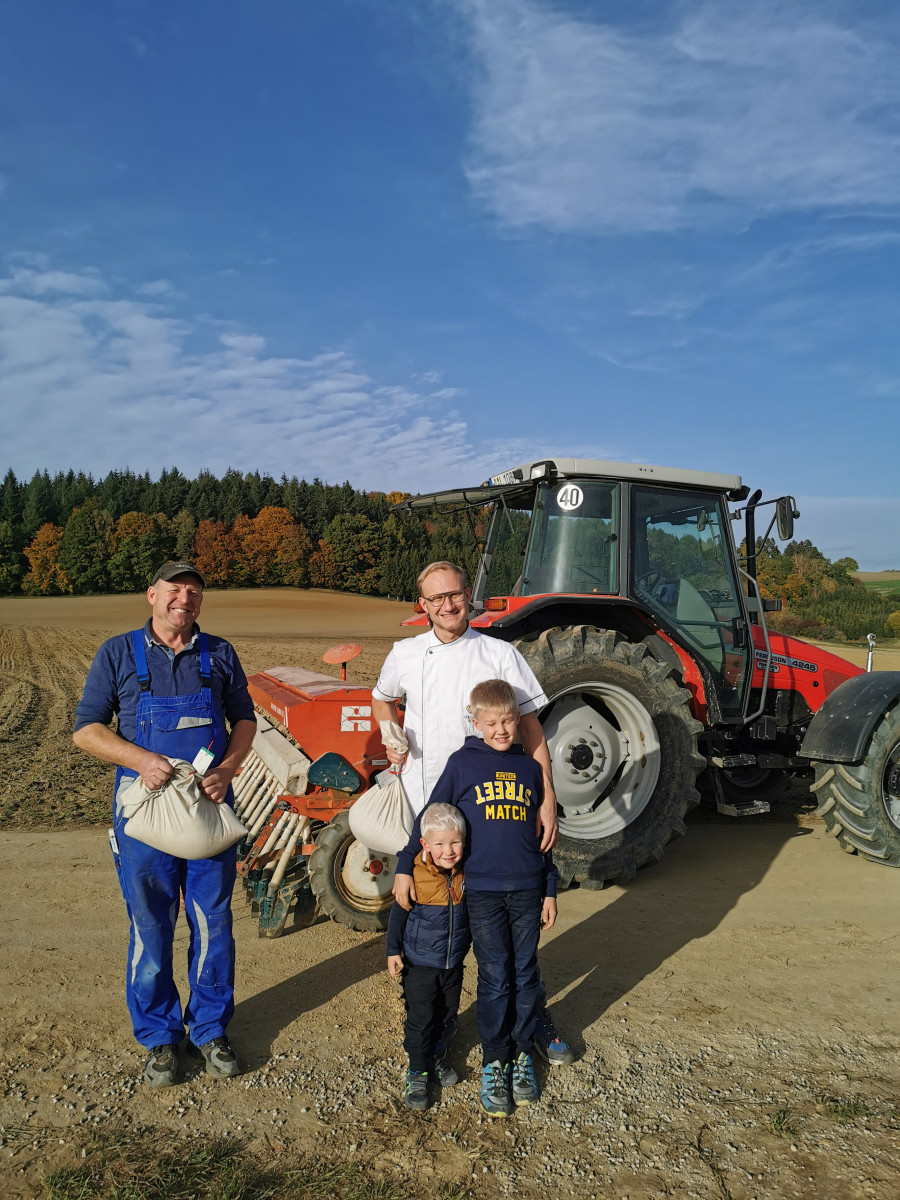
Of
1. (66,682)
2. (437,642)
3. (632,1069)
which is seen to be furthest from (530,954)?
(66,682)

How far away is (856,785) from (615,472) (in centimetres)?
236

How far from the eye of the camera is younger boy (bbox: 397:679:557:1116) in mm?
2480

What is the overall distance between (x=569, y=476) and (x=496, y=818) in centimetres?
274

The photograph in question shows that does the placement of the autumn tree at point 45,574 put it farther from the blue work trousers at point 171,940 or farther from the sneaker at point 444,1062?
the sneaker at point 444,1062

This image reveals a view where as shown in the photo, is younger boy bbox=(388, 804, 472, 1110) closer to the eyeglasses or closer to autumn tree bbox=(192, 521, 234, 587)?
the eyeglasses

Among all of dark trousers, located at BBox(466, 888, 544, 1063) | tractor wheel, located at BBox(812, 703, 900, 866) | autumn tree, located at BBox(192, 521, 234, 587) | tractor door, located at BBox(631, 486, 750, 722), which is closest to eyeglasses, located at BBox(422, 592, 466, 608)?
dark trousers, located at BBox(466, 888, 544, 1063)

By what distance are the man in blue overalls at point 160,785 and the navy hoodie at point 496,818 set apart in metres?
0.73

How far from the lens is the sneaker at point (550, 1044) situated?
2.73m

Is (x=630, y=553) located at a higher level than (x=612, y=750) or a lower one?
higher

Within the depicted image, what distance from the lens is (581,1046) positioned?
287cm

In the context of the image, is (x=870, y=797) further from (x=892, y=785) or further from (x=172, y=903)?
(x=172, y=903)

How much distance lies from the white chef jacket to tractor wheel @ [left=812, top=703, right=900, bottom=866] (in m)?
3.01

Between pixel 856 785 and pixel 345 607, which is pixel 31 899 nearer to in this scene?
pixel 856 785

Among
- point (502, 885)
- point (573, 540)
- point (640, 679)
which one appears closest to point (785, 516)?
point (573, 540)
